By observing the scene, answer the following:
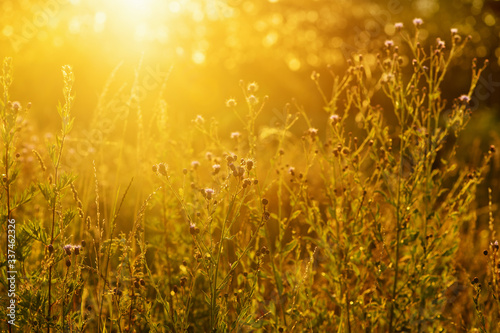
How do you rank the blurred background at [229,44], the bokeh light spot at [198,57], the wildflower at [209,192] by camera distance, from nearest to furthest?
the wildflower at [209,192]
the blurred background at [229,44]
the bokeh light spot at [198,57]

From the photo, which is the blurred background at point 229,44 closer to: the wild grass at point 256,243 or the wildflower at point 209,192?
the wild grass at point 256,243

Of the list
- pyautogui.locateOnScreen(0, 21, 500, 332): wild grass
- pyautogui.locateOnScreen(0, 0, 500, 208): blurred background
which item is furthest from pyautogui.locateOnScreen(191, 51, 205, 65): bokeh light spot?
pyautogui.locateOnScreen(0, 21, 500, 332): wild grass

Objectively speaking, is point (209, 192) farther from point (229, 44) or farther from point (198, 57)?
point (229, 44)

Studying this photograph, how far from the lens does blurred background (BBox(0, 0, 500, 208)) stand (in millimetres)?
10453

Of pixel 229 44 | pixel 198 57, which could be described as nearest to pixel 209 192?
pixel 198 57

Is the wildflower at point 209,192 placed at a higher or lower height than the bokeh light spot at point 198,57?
lower

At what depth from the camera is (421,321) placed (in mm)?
2838

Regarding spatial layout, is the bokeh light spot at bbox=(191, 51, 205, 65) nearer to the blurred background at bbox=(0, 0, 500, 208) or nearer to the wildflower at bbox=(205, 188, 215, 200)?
the blurred background at bbox=(0, 0, 500, 208)

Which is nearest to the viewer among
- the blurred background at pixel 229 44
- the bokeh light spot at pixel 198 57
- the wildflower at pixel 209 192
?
the wildflower at pixel 209 192

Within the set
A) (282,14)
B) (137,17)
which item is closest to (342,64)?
(282,14)

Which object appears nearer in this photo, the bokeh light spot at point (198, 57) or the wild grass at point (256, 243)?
the wild grass at point (256, 243)

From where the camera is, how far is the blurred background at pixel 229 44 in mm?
10453

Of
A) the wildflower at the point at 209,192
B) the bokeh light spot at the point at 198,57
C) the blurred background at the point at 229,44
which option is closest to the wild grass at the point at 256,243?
the wildflower at the point at 209,192

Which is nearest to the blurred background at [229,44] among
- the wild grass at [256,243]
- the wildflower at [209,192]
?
the wild grass at [256,243]
